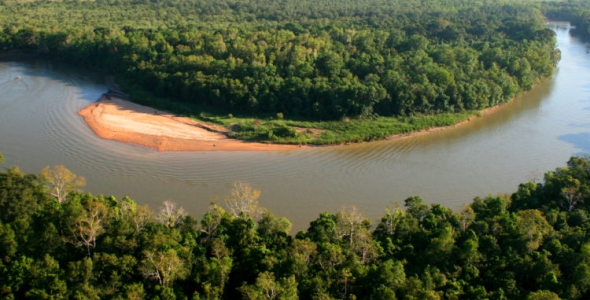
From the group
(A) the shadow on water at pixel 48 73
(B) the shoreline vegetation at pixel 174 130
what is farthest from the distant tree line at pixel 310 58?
(B) the shoreline vegetation at pixel 174 130

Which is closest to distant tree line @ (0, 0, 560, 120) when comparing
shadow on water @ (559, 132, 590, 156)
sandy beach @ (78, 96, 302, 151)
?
sandy beach @ (78, 96, 302, 151)

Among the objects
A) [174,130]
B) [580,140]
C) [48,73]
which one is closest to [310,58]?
[174,130]

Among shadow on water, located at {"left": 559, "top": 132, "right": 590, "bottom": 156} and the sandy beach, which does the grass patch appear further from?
shadow on water, located at {"left": 559, "top": 132, "right": 590, "bottom": 156}

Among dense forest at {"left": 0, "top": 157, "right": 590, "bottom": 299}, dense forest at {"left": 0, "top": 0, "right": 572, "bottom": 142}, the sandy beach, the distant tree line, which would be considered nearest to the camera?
dense forest at {"left": 0, "top": 157, "right": 590, "bottom": 299}

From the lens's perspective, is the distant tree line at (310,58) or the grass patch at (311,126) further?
the distant tree line at (310,58)

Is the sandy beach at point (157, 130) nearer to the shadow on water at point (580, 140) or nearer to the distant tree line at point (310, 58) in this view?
the distant tree line at point (310, 58)
